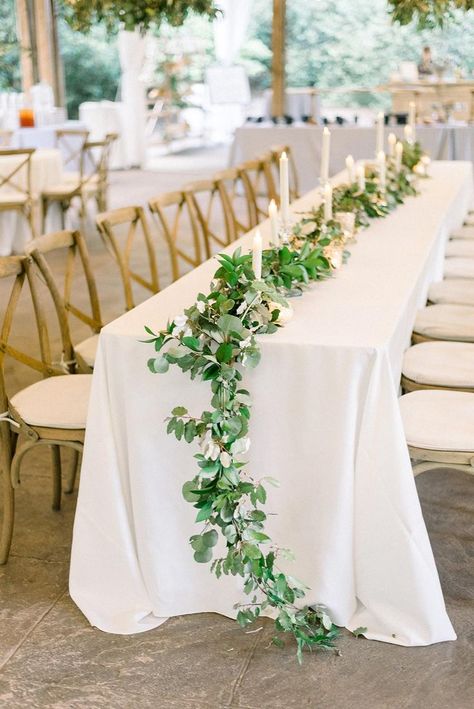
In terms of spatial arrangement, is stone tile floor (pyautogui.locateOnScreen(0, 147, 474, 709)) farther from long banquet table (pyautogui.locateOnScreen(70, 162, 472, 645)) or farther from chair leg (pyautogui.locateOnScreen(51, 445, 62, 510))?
chair leg (pyautogui.locateOnScreen(51, 445, 62, 510))

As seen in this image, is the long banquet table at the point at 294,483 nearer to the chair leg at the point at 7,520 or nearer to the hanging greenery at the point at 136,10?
the chair leg at the point at 7,520

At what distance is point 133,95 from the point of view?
12.2 meters

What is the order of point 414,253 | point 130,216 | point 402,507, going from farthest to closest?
point 130,216
point 414,253
point 402,507

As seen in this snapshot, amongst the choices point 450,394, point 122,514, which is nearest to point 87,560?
point 122,514

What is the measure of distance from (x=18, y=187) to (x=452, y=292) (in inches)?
162

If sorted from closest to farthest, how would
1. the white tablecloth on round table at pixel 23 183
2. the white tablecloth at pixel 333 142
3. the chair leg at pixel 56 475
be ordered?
the chair leg at pixel 56 475, the white tablecloth on round table at pixel 23 183, the white tablecloth at pixel 333 142

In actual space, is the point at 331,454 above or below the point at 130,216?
below

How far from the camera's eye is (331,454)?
7.28 ft

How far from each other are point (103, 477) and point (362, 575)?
2.28 feet

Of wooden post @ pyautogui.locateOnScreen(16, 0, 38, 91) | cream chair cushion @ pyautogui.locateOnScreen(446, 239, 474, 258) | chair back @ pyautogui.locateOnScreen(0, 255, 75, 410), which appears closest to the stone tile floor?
chair back @ pyautogui.locateOnScreen(0, 255, 75, 410)

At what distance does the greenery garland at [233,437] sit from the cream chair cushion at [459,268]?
1964 millimetres

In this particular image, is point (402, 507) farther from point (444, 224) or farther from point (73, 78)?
point (73, 78)

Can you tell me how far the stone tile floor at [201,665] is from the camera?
214 centimetres

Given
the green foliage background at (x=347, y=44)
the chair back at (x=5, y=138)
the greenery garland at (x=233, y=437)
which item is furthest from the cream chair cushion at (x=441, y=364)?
the green foliage background at (x=347, y=44)
